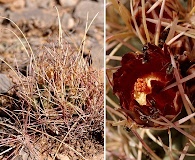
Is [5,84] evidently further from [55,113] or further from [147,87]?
[147,87]

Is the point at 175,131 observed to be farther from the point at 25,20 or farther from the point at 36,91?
the point at 25,20

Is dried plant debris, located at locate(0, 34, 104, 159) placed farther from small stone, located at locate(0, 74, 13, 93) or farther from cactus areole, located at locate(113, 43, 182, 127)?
cactus areole, located at locate(113, 43, 182, 127)

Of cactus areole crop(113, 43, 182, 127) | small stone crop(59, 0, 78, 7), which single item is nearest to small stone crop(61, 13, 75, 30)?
small stone crop(59, 0, 78, 7)

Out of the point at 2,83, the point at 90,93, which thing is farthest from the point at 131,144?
the point at 2,83

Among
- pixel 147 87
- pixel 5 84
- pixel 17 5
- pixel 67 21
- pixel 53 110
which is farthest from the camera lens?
pixel 17 5

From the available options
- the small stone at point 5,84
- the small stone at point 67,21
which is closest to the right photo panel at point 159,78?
the small stone at point 5,84

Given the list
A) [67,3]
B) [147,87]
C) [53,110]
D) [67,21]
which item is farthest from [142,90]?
[67,3]

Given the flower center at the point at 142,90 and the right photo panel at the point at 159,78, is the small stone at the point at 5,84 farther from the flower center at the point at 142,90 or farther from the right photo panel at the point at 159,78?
the flower center at the point at 142,90
